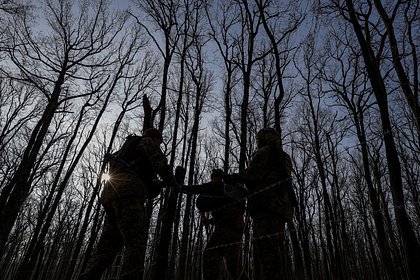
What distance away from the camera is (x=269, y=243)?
2.72 metres

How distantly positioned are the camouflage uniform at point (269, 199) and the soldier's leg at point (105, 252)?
1356mm

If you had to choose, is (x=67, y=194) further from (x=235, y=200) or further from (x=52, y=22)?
(x=235, y=200)

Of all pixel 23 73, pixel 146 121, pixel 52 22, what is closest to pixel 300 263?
pixel 146 121

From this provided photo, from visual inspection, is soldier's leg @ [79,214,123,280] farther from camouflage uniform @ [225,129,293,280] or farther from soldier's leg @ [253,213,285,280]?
soldier's leg @ [253,213,285,280]

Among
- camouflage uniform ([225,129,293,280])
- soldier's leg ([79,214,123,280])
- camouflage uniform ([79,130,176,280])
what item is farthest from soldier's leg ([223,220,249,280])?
soldier's leg ([79,214,123,280])

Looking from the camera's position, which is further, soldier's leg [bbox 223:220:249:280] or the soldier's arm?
soldier's leg [bbox 223:220:249:280]

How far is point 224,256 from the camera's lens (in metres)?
3.39

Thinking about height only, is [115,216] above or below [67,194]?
below

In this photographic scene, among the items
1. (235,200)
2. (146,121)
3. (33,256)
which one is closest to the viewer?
(235,200)

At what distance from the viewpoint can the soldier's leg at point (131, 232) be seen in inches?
103

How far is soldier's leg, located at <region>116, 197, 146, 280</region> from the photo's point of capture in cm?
262

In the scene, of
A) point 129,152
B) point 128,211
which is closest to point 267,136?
point 129,152

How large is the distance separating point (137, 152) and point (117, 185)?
45cm

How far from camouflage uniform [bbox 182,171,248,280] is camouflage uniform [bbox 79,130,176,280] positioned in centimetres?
76
